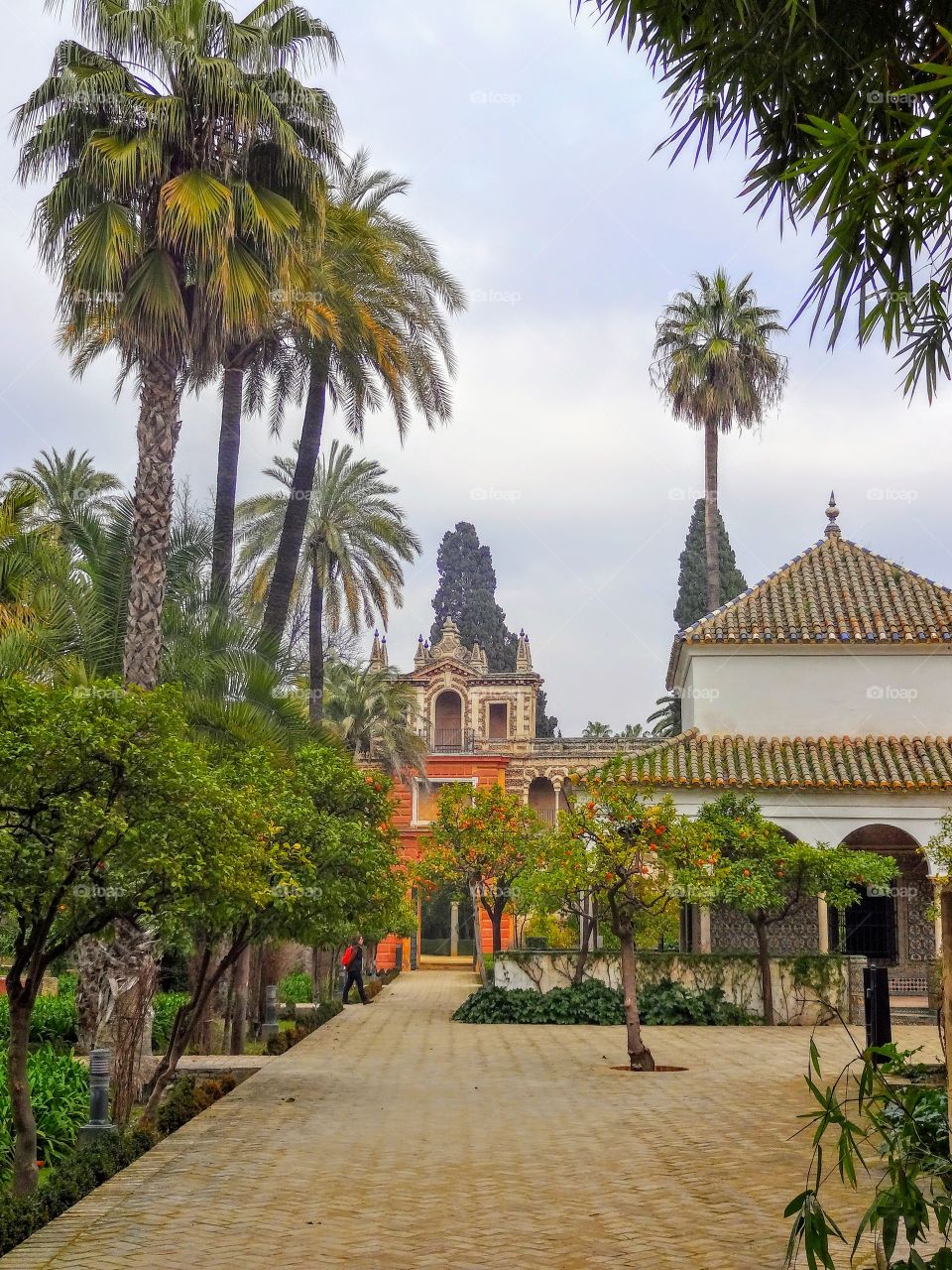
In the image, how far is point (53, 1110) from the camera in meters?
11.9

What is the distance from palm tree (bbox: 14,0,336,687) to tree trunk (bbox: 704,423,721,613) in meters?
24.2

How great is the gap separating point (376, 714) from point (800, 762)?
19.7 m

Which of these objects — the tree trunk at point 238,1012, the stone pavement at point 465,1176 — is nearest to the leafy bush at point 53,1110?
the stone pavement at point 465,1176

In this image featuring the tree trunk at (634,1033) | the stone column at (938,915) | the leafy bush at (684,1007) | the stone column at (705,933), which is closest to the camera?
the stone column at (938,915)

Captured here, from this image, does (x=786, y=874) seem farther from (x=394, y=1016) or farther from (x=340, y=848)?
(x=340, y=848)

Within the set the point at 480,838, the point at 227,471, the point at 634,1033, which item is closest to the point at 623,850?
the point at 634,1033

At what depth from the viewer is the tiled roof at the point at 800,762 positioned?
26.0m

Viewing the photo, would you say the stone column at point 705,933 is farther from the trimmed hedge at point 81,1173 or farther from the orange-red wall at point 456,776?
the orange-red wall at point 456,776

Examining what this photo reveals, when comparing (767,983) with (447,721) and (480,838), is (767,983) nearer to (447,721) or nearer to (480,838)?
(480,838)

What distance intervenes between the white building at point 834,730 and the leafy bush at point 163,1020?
32.5ft

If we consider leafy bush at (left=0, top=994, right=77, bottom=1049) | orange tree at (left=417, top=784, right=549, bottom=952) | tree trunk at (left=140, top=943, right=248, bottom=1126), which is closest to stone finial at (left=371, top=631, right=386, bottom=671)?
orange tree at (left=417, top=784, right=549, bottom=952)

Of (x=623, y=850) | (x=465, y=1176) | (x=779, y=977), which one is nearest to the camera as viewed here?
(x=465, y=1176)

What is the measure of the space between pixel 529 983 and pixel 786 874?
5.51 m

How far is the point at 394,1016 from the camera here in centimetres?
2631
